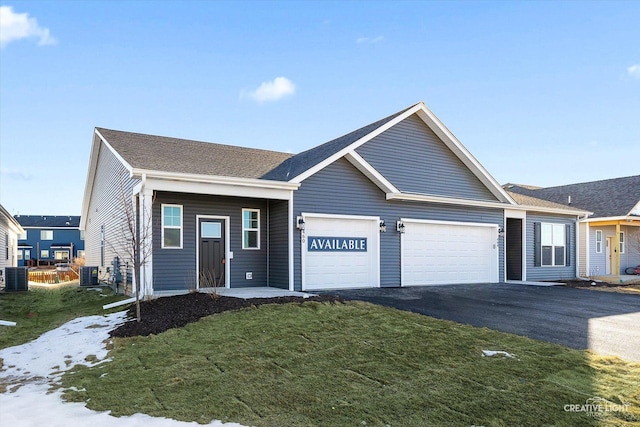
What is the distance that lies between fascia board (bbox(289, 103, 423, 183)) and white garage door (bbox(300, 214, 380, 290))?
1.19 metres

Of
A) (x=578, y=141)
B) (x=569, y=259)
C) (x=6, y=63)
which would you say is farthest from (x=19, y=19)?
(x=578, y=141)

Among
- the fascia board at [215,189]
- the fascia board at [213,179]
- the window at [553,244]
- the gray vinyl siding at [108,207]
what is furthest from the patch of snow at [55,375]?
the window at [553,244]

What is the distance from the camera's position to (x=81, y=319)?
33.0ft

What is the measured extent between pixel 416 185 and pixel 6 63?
1523cm

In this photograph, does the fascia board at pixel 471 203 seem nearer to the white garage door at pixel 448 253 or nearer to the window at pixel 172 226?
the white garage door at pixel 448 253

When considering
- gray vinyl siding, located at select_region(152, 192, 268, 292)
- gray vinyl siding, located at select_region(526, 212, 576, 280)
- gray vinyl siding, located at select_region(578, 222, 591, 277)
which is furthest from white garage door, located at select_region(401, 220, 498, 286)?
gray vinyl siding, located at select_region(578, 222, 591, 277)

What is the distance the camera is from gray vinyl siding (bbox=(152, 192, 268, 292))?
12320 millimetres

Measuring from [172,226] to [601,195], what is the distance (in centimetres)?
2297

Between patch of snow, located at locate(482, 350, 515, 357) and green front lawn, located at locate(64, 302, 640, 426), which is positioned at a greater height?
patch of snow, located at locate(482, 350, 515, 357)

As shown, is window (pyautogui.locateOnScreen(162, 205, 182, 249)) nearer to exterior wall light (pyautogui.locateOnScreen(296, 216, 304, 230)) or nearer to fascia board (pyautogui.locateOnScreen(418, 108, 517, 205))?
exterior wall light (pyautogui.locateOnScreen(296, 216, 304, 230))

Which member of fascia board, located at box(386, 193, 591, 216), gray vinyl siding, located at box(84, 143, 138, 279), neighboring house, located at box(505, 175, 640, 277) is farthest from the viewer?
neighboring house, located at box(505, 175, 640, 277)

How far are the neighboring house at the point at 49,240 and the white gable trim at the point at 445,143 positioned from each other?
43.7 meters

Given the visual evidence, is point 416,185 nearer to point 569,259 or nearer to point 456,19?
point 456,19

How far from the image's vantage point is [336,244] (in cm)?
1392
